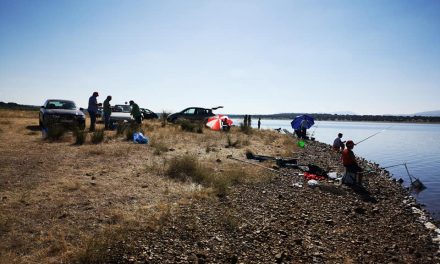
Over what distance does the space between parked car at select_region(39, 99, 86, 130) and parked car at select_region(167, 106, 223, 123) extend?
32.4 feet

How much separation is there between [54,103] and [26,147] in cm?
689

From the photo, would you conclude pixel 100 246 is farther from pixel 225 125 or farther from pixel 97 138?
pixel 225 125

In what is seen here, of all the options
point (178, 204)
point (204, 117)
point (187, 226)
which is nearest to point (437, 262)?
Answer: point (187, 226)

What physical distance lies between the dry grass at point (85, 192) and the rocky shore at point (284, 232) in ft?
1.32

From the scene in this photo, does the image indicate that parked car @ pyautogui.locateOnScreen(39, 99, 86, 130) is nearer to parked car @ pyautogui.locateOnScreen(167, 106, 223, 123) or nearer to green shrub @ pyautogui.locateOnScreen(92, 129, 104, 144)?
green shrub @ pyautogui.locateOnScreen(92, 129, 104, 144)

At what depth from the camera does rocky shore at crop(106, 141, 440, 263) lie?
5.52 m

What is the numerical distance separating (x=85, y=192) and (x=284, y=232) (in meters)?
4.67

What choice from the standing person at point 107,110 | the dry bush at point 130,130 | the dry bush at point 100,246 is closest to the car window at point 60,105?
the standing person at point 107,110

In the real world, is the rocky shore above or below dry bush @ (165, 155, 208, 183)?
below

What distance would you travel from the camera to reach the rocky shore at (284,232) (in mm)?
5516

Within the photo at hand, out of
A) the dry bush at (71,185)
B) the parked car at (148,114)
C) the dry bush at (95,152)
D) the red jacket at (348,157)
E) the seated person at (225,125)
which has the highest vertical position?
the parked car at (148,114)

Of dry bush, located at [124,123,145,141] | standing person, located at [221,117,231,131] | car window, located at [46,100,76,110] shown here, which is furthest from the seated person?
car window, located at [46,100,76,110]

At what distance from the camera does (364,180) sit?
13.0m

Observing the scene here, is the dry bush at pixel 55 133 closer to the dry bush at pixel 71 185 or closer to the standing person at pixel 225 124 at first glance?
the dry bush at pixel 71 185
